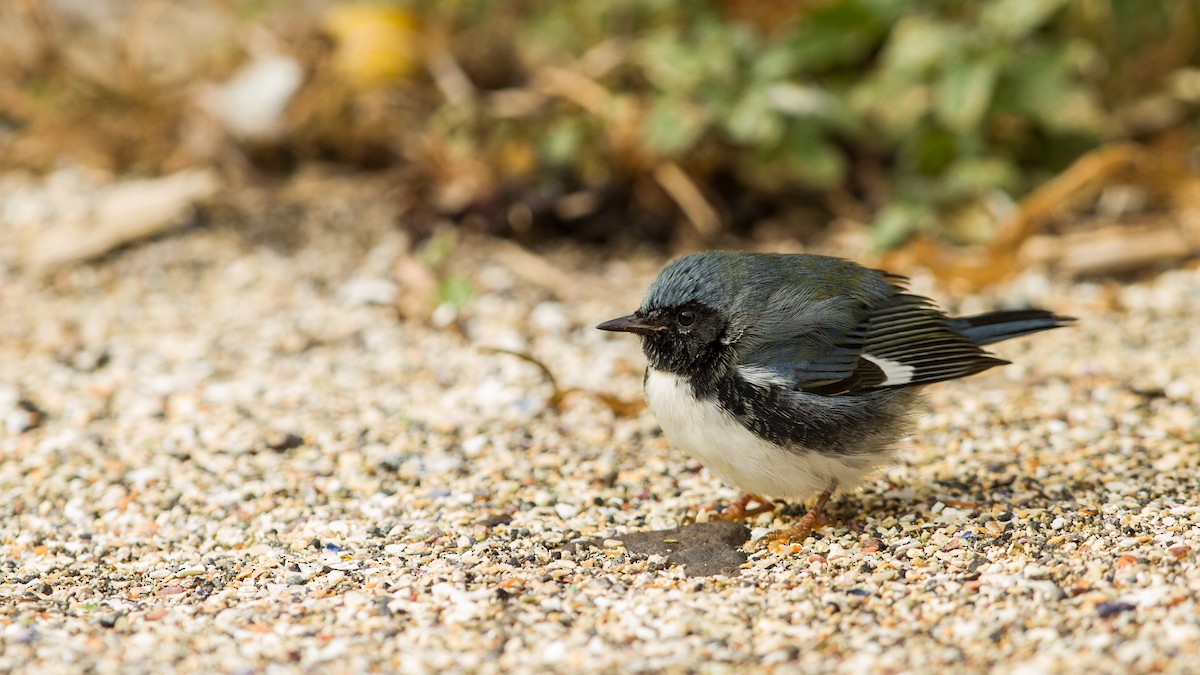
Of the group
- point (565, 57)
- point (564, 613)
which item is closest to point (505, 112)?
point (565, 57)

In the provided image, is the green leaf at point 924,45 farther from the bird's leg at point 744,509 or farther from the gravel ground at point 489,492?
the bird's leg at point 744,509

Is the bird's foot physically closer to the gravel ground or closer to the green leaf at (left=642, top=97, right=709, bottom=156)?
the gravel ground

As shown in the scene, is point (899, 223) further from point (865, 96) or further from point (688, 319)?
point (688, 319)

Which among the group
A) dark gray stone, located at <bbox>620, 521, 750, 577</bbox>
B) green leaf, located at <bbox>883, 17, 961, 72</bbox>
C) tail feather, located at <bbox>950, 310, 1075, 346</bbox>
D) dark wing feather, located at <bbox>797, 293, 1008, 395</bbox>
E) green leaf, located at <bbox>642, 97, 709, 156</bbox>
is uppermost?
green leaf, located at <bbox>883, 17, 961, 72</bbox>

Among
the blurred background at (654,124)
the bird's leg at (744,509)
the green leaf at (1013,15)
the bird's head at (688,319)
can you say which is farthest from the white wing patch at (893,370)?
the green leaf at (1013,15)

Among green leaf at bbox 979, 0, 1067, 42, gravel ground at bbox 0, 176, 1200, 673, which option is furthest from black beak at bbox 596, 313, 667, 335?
green leaf at bbox 979, 0, 1067, 42

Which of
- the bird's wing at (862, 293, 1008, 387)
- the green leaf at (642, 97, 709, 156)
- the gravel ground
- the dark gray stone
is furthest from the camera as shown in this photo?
the green leaf at (642, 97, 709, 156)
